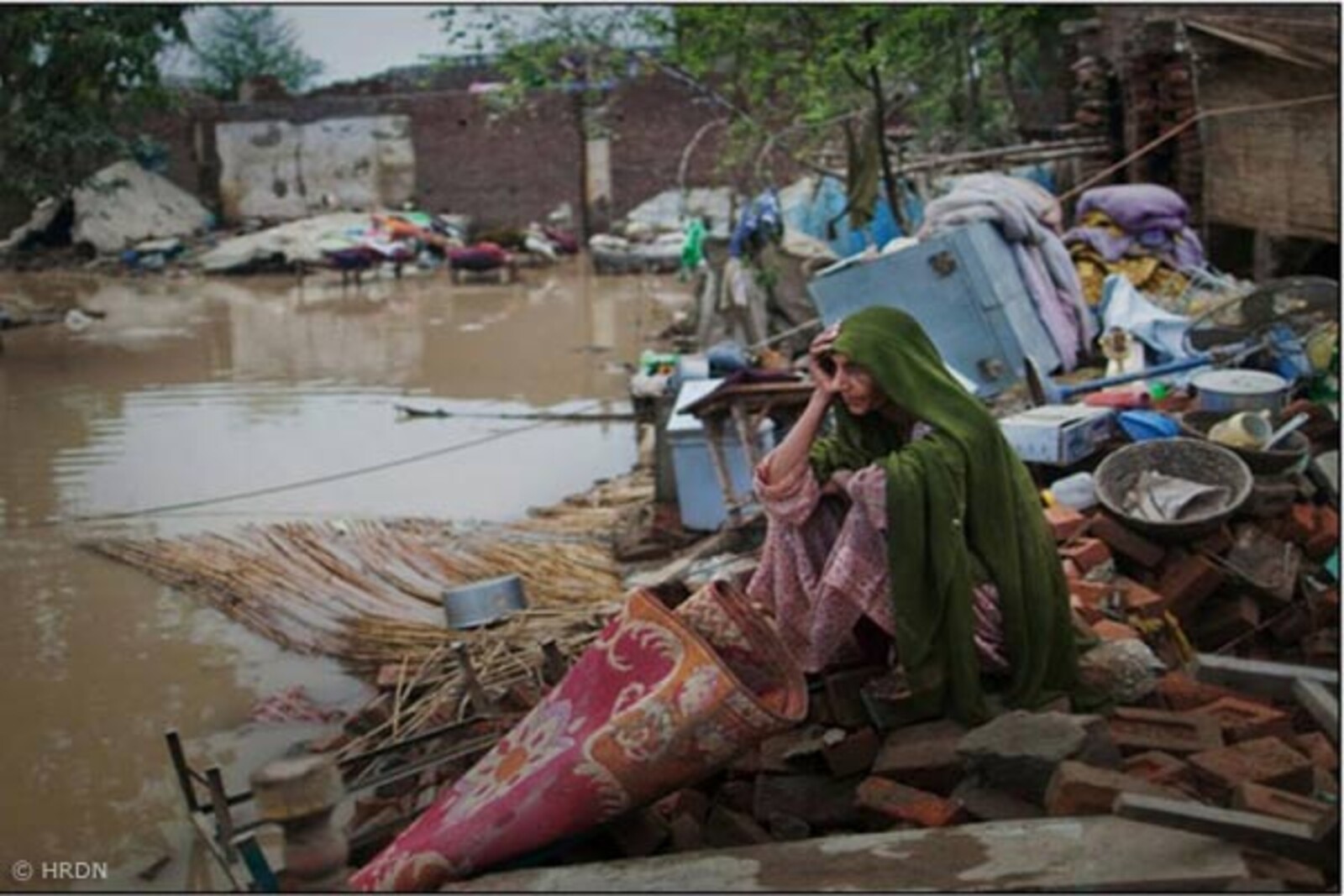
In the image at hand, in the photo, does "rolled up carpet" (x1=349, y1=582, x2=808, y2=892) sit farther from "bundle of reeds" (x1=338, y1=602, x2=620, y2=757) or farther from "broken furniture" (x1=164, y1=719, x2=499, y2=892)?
"bundle of reeds" (x1=338, y1=602, x2=620, y2=757)

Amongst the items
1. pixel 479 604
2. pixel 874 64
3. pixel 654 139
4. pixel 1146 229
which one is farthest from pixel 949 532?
pixel 654 139

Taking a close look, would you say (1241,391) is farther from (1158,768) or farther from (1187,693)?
(1158,768)

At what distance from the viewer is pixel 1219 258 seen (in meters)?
Answer: 10.4

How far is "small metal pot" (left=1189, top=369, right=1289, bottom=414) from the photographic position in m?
5.77

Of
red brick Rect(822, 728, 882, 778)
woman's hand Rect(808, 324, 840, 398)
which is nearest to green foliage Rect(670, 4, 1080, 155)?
woman's hand Rect(808, 324, 840, 398)

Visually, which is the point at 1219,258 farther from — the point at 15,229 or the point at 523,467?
the point at 15,229

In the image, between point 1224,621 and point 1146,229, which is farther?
point 1146,229

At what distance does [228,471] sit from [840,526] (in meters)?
7.11

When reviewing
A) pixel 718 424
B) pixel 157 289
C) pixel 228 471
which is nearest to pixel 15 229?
pixel 157 289

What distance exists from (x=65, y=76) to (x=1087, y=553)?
1477 cm

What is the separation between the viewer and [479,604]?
225 inches

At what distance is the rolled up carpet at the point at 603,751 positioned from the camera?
306cm

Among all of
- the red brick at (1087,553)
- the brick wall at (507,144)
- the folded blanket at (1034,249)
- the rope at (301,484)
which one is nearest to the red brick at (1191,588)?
the red brick at (1087,553)

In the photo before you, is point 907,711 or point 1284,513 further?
point 1284,513
